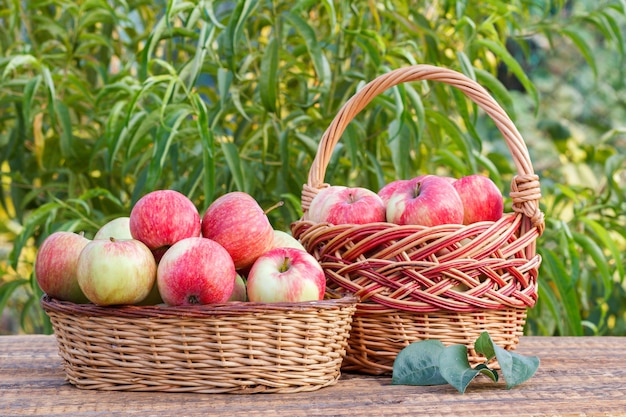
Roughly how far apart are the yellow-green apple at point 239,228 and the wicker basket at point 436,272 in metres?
0.10

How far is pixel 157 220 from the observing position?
94cm

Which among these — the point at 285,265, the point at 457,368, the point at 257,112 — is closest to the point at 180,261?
the point at 285,265

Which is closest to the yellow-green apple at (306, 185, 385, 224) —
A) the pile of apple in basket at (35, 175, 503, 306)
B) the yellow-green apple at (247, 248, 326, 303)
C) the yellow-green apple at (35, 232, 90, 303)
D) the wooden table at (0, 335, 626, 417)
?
the pile of apple in basket at (35, 175, 503, 306)

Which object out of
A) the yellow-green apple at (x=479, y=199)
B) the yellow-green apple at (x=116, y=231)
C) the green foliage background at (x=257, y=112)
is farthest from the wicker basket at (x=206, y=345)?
the green foliage background at (x=257, y=112)

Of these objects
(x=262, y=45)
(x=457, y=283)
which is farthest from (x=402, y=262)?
(x=262, y=45)

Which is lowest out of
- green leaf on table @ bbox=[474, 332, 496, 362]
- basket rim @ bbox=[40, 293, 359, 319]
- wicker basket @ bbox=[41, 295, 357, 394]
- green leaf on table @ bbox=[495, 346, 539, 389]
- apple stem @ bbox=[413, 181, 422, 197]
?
green leaf on table @ bbox=[495, 346, 539, 389]

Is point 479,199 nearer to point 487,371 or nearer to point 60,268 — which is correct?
point 487,371

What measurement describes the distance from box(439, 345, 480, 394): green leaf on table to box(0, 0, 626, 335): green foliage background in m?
0.46

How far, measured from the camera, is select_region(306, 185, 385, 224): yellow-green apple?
1.04 meters

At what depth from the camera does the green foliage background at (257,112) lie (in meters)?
1.39

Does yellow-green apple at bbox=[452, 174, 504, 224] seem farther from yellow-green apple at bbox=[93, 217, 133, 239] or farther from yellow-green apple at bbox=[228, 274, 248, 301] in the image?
yellow-green apple at bbox=[93, 217, 133, 239]

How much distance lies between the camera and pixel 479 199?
106cm

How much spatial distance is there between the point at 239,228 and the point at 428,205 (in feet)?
0.78

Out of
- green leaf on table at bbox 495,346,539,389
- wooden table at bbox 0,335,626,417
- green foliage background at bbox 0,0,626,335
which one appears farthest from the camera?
green foliage background at bbox 0,0,626,335
